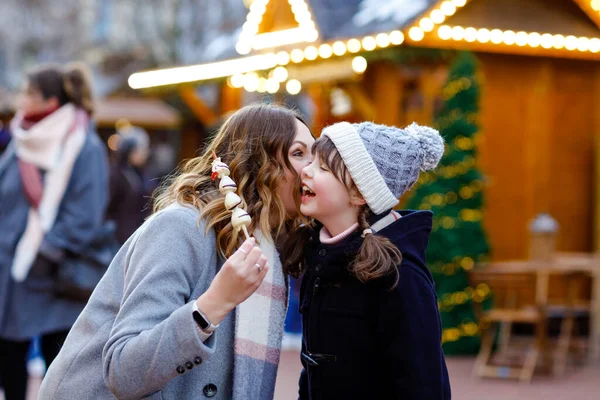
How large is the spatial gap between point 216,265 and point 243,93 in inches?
501

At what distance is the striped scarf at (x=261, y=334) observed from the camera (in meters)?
2.82

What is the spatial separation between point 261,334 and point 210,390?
22 cm

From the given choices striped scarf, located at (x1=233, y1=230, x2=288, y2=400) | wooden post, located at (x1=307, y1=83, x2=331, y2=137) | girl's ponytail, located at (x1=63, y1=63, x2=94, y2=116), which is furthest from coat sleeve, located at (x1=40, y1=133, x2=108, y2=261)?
wooden post, located at (x1=307, y1=83, x2=331, y2=137)

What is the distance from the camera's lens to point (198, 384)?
2.80 m

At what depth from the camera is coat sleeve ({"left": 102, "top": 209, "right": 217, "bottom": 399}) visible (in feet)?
8.51

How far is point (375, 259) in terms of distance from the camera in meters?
2.83

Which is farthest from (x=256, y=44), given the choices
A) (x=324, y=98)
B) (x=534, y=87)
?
(x=534, y=87)

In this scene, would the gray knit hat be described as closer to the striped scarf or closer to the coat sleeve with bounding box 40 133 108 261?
the striped scarf

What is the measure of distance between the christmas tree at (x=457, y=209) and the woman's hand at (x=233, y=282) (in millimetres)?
7544

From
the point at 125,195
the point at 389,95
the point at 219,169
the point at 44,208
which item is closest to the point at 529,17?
the point at 389,95

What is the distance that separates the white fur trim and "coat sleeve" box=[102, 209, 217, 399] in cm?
51

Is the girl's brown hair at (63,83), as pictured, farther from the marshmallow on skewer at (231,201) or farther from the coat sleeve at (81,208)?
the marshmallow on skewer at (231,201)

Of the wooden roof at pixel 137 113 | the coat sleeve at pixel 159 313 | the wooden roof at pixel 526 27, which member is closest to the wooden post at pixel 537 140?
the wooden roof at pixel 526 27

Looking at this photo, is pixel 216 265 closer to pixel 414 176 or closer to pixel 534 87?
pixel 414 176
